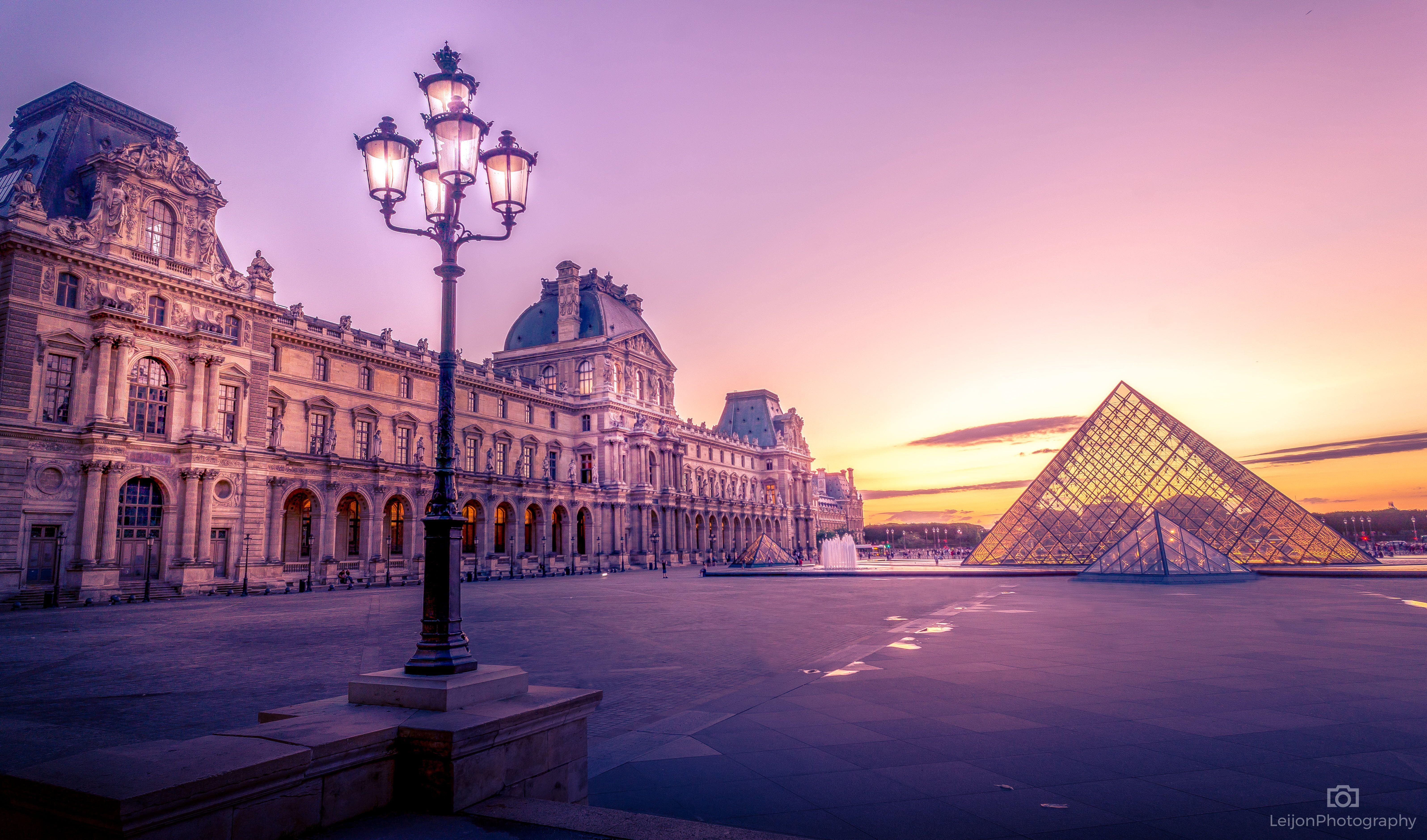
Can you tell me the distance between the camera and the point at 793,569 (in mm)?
52031

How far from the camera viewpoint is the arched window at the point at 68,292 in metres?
27.1

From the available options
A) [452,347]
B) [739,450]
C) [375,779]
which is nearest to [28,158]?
[452,347]

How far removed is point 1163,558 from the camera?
95.7 ft

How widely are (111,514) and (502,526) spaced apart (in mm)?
25996

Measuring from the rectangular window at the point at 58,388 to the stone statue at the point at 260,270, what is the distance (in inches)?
320

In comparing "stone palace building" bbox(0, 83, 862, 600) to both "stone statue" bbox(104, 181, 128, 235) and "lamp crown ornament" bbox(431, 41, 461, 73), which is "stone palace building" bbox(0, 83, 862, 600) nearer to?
"stone statue" bbox(104, 181, 128, 235)

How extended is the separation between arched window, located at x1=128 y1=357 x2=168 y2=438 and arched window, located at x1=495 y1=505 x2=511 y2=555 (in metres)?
22.5

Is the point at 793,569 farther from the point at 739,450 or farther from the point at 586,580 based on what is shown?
the point at 739,450

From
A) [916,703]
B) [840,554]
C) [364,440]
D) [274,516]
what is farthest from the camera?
[840,554]

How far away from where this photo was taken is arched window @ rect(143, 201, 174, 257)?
98.5 feet

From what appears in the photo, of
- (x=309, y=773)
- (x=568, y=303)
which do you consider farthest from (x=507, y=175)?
(x=568, y=303)

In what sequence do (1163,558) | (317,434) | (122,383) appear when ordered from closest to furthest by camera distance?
(122,383), (1163,558), (317,434)

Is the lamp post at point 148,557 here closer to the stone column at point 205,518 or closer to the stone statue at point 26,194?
the stone column at point 205,518

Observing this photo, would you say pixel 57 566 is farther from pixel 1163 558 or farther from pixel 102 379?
pixel 1163 558
